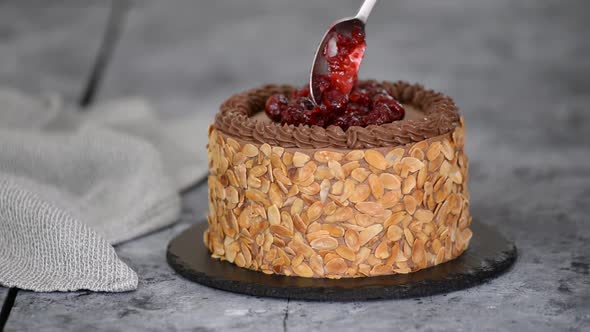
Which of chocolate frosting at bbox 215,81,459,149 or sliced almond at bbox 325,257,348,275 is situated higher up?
chocolate frosting at bbox 215,81,459,149

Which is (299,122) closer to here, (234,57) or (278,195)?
(278,195)

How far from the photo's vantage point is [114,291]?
8.31 feet

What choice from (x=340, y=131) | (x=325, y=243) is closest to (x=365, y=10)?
(x=340, y=131)

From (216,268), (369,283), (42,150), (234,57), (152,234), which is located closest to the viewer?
(369,283)

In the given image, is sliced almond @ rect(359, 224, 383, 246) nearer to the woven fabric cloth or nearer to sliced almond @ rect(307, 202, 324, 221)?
sliced almond @ rect(307, 202, 324, 221)

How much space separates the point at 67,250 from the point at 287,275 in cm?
56

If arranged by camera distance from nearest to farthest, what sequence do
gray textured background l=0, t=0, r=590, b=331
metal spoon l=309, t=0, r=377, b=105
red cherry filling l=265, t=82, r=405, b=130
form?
gray textured background l=0, t=0, r=590, b=331
red cherry filling l=265, t=82, r=405, b=130
metal spoon l=309, t=0, r=377, b=105

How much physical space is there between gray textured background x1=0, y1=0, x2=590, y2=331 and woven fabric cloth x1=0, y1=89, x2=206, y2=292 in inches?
2.7

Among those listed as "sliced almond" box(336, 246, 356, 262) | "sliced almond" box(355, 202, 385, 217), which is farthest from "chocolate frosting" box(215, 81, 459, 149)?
"sliced almond" box(336, 246, 356, 262)

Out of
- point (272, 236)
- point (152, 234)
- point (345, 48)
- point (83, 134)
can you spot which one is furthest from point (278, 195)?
point (83, 134)

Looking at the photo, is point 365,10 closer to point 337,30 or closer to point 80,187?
point 337,30

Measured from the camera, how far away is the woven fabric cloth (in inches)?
102

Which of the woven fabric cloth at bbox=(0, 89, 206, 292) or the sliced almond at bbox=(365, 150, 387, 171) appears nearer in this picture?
the sliced almond at bbox=(365, 150, 387, 171)

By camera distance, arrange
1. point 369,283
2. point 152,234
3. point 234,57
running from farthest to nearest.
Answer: point 234,57 → point 152,234 → point 369,283
